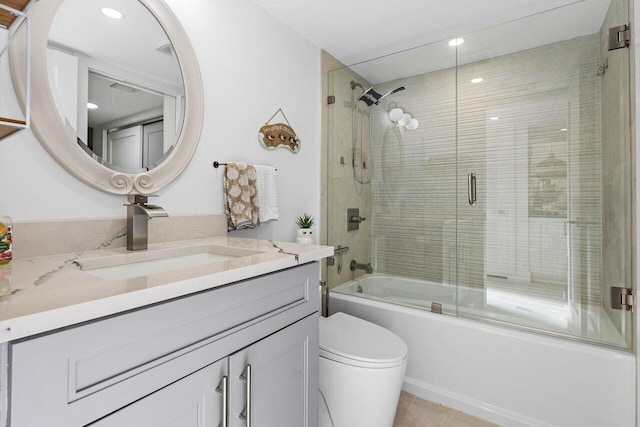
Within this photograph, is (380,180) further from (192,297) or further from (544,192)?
(192,297)

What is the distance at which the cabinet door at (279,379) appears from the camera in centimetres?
87

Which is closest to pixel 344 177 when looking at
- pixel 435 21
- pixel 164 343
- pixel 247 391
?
pixel 435 21

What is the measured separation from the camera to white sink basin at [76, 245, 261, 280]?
37.7 inches

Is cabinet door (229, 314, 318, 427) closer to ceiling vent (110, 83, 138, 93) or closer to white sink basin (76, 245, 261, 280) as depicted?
white sink basin (76, 245, 261, 280)

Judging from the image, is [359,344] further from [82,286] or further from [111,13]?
[111,13]

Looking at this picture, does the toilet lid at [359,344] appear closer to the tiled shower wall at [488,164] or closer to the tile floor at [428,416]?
the tile floor at [428,416]

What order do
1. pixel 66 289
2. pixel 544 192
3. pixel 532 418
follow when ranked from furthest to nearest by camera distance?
pixel 544 192
pixel 532 418
pixel 66 289

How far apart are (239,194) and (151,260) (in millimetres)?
595

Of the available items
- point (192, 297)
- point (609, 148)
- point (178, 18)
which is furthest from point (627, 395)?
point (178, 18)

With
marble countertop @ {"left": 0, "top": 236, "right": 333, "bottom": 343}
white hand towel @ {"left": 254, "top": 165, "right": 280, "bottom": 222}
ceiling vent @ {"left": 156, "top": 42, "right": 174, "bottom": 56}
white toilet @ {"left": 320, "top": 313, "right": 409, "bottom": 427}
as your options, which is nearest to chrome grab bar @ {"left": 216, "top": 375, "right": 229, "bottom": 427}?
marble countertop @ {"left": 0, "top": 236, "right": 333, "bottom": 343}

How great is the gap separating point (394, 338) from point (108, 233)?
1.34 meters

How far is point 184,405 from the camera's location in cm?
73

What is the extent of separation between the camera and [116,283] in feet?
2.20

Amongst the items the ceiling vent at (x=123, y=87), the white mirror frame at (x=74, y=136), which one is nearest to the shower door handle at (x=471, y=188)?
the white mirror frame at (x=74, y=136)
